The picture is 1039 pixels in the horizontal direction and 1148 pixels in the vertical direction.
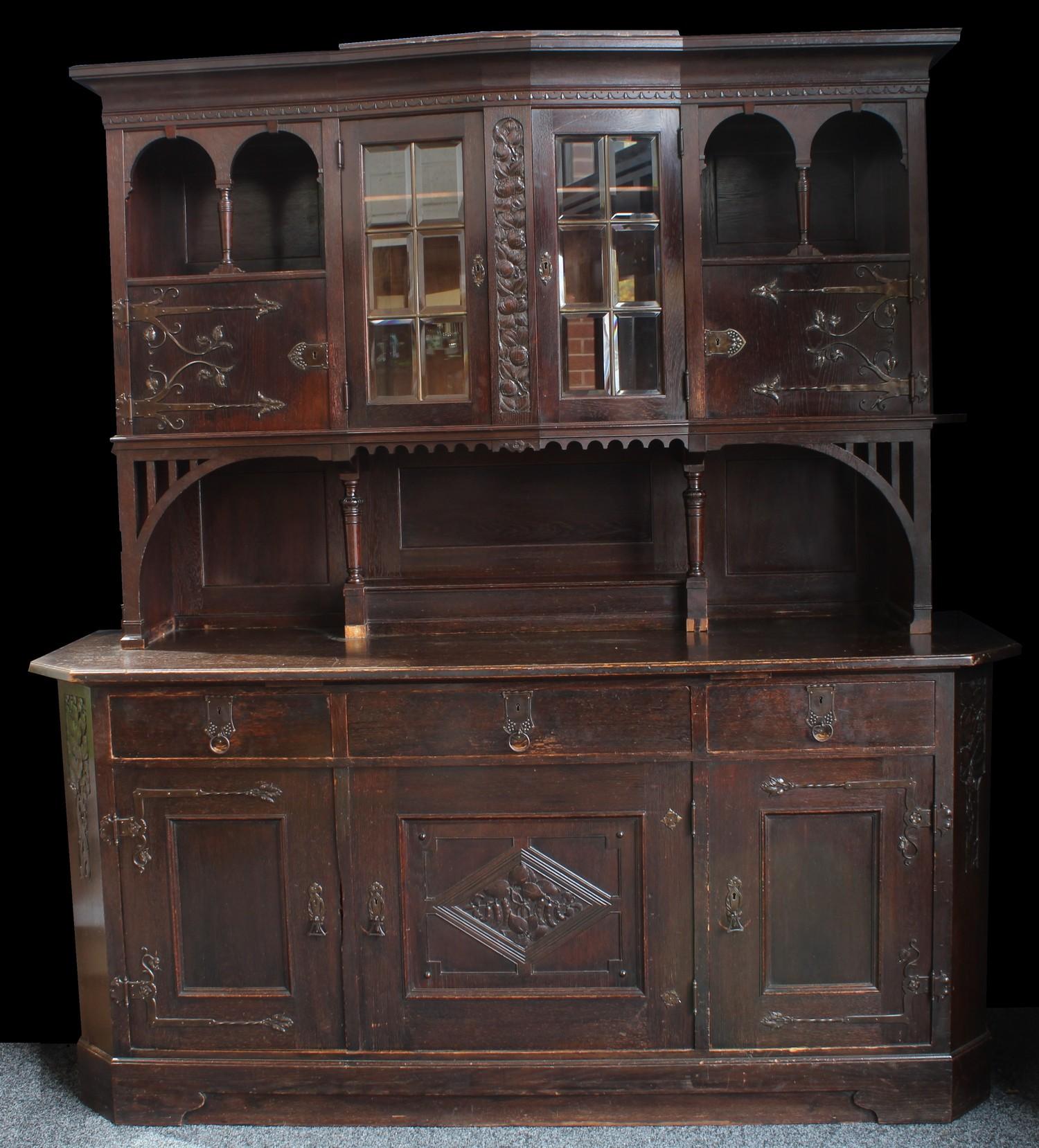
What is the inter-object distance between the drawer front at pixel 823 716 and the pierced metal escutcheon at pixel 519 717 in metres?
0.46

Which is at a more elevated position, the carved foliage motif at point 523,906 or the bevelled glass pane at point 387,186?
the bevelled glass pane at point 387,186

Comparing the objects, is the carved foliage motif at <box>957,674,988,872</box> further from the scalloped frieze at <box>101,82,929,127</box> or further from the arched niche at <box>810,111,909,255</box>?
the scalloped frieze at <box>101,82,929,127</box>

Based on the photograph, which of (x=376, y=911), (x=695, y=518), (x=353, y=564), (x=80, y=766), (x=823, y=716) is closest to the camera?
(x=823, y=716)

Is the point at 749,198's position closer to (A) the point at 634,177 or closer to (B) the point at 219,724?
(A) the point at 634,177

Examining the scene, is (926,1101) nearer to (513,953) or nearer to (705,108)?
(513,953)

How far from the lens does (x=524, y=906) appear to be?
3.62 meters

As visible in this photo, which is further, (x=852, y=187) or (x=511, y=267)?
(x=852, y=187)

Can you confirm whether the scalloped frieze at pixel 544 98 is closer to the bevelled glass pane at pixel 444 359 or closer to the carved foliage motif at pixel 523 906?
the bevelled glass pane at pixel 444 359

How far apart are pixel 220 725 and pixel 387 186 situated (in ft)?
4.98

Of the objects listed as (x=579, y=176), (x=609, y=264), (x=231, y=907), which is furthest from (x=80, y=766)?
(x=579, y=176)

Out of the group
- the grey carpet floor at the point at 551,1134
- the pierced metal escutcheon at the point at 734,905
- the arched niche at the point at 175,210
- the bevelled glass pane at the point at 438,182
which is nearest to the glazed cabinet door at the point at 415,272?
the bevelled glass pane at the point at 438,182

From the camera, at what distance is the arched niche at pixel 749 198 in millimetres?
4035

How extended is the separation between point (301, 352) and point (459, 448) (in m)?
0.62

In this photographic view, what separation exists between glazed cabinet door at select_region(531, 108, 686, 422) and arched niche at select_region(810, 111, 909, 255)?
1.94ft
